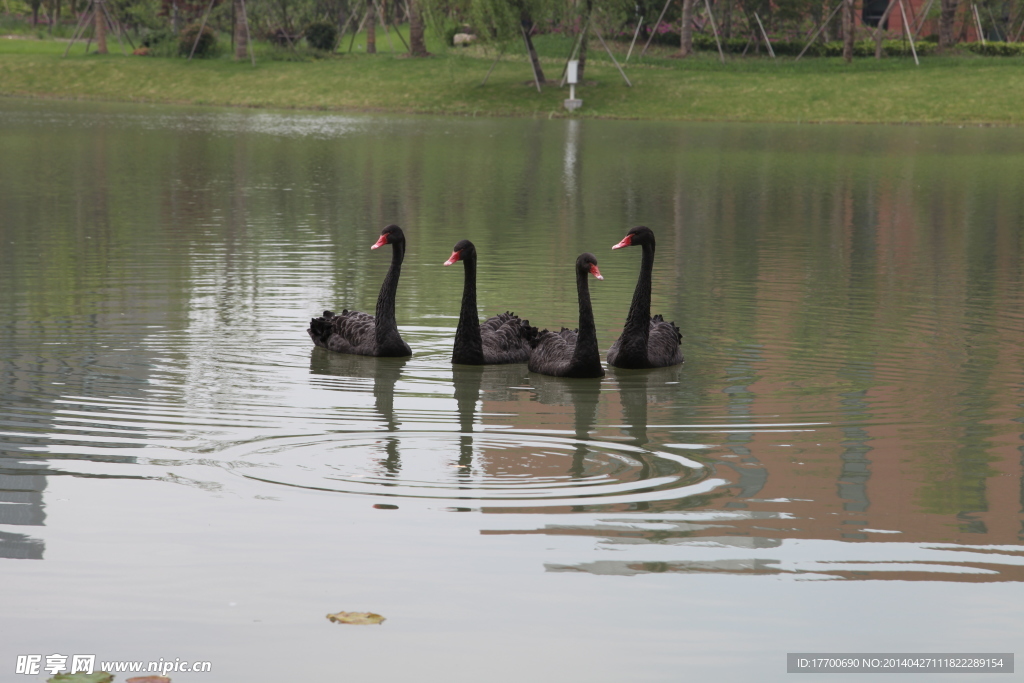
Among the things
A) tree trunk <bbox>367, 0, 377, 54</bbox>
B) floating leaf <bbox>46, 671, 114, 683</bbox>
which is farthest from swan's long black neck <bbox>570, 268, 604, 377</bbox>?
tree trunk <bbox>367, 0, 377, 54</bbox>

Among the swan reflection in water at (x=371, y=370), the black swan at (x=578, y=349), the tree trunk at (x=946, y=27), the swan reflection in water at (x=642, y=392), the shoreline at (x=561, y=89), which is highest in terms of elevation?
the tree trunk at (x=946, y=27)

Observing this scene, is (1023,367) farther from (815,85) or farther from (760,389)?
(815,85)

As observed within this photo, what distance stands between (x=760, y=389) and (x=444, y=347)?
8.26 ft

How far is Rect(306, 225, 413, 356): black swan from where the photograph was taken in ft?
28.2

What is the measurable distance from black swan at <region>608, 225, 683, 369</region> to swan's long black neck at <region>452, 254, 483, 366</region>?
947 millimetres

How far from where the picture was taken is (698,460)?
5988mm

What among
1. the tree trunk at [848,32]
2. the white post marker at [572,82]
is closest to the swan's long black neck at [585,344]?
the white post marker at [572,82]

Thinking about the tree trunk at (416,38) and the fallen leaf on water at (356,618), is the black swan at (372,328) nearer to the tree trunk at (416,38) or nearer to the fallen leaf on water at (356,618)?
the fallen leaf on water at (356,618)

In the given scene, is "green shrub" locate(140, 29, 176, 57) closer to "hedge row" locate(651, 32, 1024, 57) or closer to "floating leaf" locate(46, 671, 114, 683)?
"hedge row" locate(651, 32, 1024, 57)

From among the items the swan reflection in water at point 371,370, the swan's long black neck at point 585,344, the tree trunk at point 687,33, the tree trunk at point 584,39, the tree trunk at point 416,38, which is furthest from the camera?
the tree trunk at point 416,38

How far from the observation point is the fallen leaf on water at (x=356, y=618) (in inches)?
155

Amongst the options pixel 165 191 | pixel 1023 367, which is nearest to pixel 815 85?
pixel 165 191

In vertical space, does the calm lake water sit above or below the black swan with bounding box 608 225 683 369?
below

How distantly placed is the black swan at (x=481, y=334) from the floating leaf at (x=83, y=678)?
494cm
